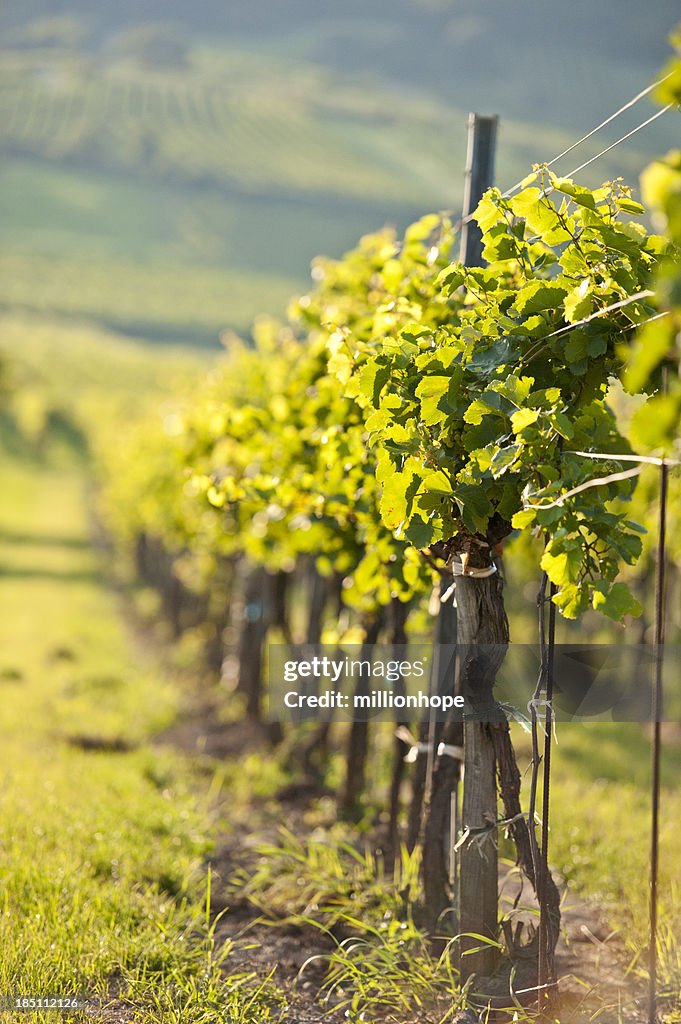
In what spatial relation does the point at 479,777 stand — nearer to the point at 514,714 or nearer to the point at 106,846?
the point at 514,714

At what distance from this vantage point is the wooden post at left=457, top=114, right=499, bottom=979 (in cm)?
439

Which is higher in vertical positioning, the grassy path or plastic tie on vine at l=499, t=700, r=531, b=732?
plastic tie on vine at l=499, t=700, r=531, b=732

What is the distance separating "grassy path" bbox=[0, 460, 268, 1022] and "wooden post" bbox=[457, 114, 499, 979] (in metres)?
0.94

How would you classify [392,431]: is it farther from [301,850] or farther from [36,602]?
[36,602]

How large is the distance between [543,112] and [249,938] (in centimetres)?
18082

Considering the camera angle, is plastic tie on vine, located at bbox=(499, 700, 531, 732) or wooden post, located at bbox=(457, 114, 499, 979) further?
wooden post, located at bbox=(457, 114, 499, 979)

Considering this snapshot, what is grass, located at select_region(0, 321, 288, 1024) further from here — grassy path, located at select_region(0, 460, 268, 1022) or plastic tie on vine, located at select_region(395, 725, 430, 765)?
plastic tie on vine, located at select_region(395, 725, 430, 765)

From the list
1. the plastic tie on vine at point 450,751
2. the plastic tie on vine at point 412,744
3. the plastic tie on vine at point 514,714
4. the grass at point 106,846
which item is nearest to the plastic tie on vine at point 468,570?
the plastic tie on vine at point 514,714

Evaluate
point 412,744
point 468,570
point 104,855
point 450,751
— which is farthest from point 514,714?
point 104,855

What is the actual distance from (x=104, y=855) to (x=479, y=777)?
2.14m

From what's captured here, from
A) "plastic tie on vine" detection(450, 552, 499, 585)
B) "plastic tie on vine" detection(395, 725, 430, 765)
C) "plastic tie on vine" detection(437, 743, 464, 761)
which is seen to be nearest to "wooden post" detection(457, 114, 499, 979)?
"plastic tie on vine" detection(450, 552, 499, 585)

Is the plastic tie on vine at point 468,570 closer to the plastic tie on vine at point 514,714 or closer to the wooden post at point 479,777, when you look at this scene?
the wooden post at point 479,777

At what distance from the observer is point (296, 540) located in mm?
6770

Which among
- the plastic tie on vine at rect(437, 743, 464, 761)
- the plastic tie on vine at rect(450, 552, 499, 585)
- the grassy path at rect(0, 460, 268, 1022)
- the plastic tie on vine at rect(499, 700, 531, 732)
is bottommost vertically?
the grassy path at rect(0, 460, 268, 1022)
